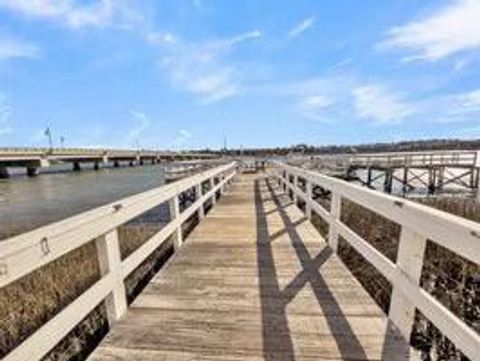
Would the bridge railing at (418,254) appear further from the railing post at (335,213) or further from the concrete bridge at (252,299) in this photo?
the railing post at (335,213)

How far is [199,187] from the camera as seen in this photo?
323 inches

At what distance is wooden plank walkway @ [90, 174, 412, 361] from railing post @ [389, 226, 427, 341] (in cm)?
11

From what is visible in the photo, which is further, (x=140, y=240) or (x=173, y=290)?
(x=140, y=240)

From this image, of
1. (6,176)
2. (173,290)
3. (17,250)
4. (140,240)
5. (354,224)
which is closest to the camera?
(17,250)

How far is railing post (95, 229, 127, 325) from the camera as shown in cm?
324

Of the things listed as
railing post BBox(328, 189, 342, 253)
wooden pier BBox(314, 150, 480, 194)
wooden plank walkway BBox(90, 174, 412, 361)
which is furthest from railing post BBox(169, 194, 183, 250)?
wooden pier BBox(314, 150, 480, 194)

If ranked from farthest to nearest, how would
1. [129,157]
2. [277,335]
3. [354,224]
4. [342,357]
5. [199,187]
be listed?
[129,157]
[354,224]
[199,187]
[277,335]
[342,357]

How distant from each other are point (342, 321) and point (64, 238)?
231cm

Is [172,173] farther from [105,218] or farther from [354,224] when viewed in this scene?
[105,218]

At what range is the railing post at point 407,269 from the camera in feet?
9.04

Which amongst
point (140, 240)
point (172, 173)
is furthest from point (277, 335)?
point (172, 173)

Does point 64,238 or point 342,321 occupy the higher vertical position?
point 64,238


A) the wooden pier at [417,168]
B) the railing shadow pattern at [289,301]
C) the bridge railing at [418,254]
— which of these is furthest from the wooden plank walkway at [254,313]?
the wooden pier at [417,168]

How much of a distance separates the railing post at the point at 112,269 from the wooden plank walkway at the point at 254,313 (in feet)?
0.37
